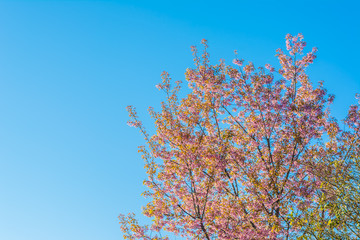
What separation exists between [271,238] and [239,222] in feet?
5.51

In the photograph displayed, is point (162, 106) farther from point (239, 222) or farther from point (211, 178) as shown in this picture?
point (239, 222)

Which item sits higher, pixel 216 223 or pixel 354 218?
pixel 216 223

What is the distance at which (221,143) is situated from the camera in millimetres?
16594

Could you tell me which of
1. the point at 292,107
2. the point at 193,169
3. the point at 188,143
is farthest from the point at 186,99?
the point at 292,107

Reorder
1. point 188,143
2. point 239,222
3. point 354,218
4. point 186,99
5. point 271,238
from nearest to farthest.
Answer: point 354,218, point 271,238, point 239,222, point 188,143, point 186,99

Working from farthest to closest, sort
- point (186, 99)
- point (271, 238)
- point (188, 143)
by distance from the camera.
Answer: point (186, 99)
point (188, 143)
point (271, 238)

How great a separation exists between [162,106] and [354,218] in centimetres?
1071

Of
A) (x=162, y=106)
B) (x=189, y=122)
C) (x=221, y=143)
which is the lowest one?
(x=221, y=143)

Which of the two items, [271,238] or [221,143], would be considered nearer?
[271,238]

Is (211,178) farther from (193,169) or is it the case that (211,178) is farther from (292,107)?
(292,107)

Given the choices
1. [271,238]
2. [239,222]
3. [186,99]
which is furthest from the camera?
[186,99]

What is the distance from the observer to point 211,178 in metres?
16.1

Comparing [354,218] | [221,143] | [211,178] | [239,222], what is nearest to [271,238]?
[239,222]

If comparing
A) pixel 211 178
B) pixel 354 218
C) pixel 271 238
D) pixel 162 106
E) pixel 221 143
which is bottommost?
pixel 354 218
